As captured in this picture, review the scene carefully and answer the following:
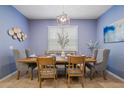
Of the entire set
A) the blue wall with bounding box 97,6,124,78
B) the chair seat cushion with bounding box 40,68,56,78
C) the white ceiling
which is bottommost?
the chair seat cushion with bounding box 40,68,56,78

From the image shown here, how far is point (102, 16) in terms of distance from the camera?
21.8ft

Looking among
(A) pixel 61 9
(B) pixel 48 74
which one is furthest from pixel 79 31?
(B) pixel 48 74

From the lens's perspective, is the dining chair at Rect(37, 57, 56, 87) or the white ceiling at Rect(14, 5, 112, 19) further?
the white ceiling at Rect(14, 5, 112, 19)

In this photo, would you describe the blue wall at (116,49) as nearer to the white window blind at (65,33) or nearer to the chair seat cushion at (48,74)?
the white window blind at (65,33)

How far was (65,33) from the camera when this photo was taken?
7652 mm

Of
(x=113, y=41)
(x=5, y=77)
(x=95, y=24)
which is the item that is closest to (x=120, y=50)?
(x=113, y=41)

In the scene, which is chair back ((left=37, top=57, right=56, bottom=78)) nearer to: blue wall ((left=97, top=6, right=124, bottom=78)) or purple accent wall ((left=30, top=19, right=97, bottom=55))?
blue wall ((left=97, top=6, right=124, bottom=78))

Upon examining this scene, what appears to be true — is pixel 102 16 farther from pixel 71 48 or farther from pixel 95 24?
pixel 71 48

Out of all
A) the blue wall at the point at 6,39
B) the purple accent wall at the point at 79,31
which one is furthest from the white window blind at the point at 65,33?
the blue wall at the point at 6,39

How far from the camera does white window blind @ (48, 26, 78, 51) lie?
25.1 ft

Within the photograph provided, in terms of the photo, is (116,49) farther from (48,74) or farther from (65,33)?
(65,33)

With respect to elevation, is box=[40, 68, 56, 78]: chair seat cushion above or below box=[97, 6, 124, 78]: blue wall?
below

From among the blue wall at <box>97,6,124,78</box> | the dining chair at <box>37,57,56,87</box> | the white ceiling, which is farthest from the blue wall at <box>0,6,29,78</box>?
the blue wall at <box>97,6,124,78</box>

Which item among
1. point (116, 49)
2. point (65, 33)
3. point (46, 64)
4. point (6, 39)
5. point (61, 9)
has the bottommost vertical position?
point (46, 64)
